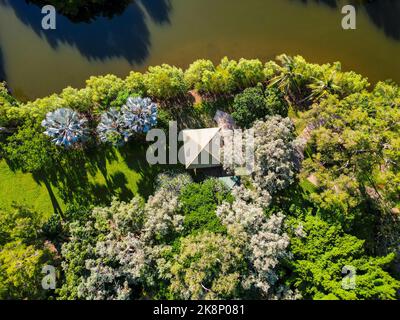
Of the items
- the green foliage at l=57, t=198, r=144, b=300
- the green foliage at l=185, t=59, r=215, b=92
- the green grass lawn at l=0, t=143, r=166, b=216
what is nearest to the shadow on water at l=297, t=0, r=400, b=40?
the green foliage at l=185, t=59, r=215, b=92

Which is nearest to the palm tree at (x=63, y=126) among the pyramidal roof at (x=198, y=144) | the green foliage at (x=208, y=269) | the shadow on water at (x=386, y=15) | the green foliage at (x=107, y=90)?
the green foliage at (x=107, y=90)

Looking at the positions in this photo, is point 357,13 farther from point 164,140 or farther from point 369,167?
point 164,140

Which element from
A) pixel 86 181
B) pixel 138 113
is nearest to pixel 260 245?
pixel 138 113

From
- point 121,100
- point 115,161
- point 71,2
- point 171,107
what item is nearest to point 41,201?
point 115,161

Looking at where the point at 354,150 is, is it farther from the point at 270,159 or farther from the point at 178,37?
the point at 178,37

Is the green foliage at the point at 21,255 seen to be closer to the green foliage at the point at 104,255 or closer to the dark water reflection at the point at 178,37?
the green foliage at the point at 104,255

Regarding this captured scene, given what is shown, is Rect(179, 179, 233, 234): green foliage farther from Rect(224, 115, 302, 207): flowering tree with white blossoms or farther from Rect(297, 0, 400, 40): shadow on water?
Rect(297, 0, 400, 40): shadow on water
